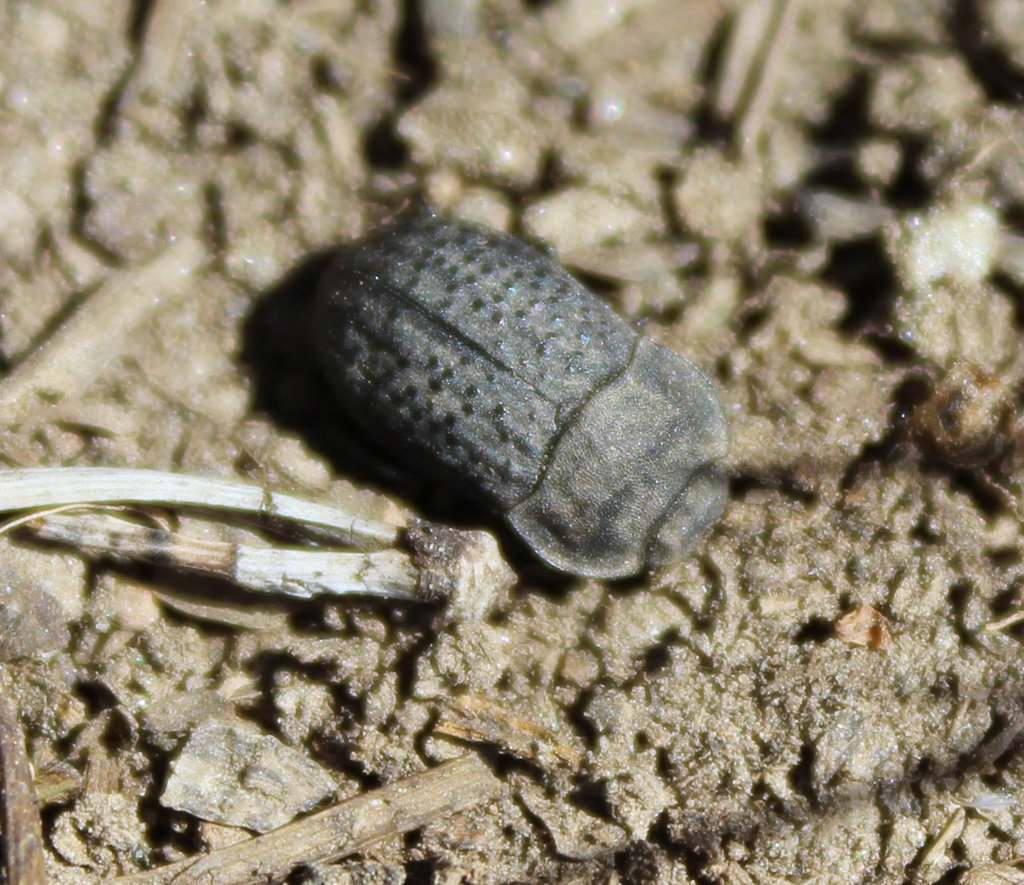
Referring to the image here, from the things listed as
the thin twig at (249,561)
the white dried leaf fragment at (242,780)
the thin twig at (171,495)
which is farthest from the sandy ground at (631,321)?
the thin twig at (171,495)

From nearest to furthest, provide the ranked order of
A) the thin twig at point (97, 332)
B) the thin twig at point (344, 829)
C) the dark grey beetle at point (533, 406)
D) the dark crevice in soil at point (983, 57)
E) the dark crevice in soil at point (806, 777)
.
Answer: the thin twig at point (344, 829), the dark crevice in soil at point (806, 777), the dark grey beetle at point (533, 406), the thin twig at point (97, 332), the dark crevice in soil at point (983, 57)

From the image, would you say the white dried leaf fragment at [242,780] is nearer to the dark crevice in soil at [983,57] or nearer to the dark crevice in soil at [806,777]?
the dark crevice in soil at [806,777]

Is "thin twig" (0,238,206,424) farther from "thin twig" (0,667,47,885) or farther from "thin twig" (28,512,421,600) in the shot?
"thin twig" (0,667,47,885)

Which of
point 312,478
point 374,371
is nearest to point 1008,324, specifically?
point 374,371

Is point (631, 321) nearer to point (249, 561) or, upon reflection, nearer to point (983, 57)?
point (249, 561)

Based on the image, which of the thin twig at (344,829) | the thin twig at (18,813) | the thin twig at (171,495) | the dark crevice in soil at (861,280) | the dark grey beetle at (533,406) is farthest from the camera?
the dark crevice in soil at (861,280)

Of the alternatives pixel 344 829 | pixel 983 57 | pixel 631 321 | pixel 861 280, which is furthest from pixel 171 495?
pixel 983 57
